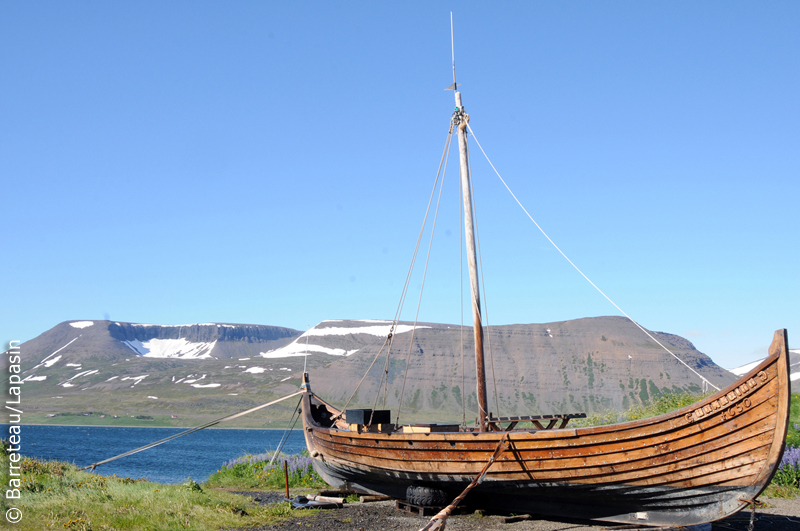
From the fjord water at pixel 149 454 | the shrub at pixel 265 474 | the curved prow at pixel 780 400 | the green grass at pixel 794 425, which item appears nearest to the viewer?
the curved prow at pixel 780 400

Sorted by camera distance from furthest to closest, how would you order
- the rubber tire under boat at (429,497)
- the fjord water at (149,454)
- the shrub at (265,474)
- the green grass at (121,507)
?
the fjord water at (149,454), the shrub at (265,474), the rubber tire under boat at (429,497), the green grass at (121,507)

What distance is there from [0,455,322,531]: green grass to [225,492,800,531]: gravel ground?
0.98 meters

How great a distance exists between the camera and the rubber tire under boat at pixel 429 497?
1557 cm

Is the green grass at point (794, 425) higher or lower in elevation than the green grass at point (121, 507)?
higher

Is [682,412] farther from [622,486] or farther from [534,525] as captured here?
[534,525]

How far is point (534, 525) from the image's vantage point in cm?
1391

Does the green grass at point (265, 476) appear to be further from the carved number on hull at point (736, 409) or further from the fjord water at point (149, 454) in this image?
the carved number on hull at point (736, 409)

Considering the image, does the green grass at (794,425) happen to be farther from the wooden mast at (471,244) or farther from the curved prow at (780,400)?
the wooden mast at (471,244)

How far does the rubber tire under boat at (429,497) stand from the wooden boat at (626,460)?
0.36 feet

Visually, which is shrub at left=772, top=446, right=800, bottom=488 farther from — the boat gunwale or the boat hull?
the boat hull

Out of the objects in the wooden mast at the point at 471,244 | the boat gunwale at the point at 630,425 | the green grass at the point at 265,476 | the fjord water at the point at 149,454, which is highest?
the wooden mast at the point at 471,244

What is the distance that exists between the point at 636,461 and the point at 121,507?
11647 millimetres

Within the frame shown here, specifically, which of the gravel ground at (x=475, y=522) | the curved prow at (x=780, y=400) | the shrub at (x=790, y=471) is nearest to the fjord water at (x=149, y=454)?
the gravel ground at (x=475, y=522)

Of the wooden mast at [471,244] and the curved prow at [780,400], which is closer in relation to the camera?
the curved prow at [780,400]
